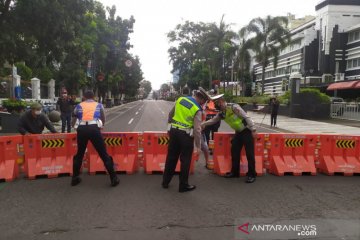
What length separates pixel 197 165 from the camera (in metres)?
8.44

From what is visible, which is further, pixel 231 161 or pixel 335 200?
pixel 231 161

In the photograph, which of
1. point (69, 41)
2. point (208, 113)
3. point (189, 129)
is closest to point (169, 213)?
point (189, 129)

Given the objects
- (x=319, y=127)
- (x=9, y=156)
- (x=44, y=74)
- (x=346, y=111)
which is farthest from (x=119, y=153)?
(x=44, y=74)

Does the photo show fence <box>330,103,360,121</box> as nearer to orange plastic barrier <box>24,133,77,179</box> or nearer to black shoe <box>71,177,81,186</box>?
orange plastic barrier <box>24,133,77,179</box>

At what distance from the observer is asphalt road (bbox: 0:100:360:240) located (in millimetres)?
A: 4480

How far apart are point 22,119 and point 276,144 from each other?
5.45 meters

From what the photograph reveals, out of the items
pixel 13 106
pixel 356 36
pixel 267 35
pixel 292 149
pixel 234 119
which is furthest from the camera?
pixel 356 36

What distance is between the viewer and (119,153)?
757 cm

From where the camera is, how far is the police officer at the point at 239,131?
6.86m

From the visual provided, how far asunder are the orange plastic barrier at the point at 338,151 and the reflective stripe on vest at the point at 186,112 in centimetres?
338

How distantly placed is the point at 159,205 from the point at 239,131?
2.39 m

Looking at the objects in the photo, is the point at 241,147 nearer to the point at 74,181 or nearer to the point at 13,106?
the point at 74,181

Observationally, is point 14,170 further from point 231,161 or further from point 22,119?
point 231,161

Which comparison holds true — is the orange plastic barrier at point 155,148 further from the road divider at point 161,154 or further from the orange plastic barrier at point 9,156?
the orange plastic barrier at point 9,156
